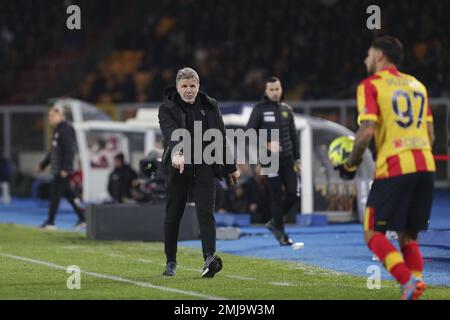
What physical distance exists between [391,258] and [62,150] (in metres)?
10.3

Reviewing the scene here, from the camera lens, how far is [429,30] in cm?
2889

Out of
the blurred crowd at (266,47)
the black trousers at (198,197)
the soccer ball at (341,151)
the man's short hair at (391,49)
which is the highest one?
the blurred crowd at (266,47)

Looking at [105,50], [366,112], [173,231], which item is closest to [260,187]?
[173,231]

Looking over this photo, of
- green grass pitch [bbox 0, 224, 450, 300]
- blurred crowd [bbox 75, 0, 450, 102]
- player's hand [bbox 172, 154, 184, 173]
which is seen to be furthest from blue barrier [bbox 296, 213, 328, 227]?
blurred crowd [bbox 75, 0, 450, 102]

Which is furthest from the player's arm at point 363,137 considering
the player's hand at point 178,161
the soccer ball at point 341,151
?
the player's hand at point 178,161

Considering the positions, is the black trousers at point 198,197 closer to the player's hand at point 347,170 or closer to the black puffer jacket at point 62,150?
the player's hand at point 347,170

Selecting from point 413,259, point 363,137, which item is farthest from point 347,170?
point 413,259

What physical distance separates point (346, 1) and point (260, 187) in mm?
13179

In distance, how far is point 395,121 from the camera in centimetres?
823

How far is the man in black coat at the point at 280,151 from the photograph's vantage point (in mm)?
14383

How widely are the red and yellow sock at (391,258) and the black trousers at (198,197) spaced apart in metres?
2.39

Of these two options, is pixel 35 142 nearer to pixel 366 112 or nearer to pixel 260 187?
pixel 260 187

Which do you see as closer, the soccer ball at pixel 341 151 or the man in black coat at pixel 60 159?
the soccer ball at pixel 341 151
